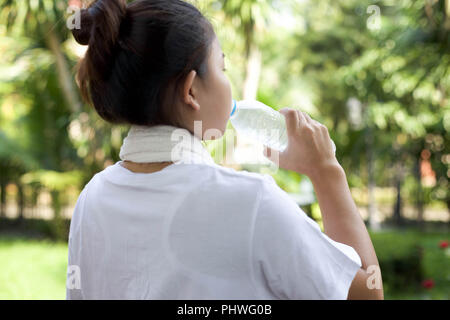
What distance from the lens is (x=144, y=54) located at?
2.55ft

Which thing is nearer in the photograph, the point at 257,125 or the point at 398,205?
the point at 257,125

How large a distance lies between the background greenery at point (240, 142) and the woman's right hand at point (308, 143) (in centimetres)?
450

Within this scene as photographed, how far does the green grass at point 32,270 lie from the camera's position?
4.87m

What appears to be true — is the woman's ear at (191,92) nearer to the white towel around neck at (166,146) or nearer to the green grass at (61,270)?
the white towel around neck at (166,146)

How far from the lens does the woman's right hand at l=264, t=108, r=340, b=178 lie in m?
0.89

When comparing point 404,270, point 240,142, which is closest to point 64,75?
point 240,142

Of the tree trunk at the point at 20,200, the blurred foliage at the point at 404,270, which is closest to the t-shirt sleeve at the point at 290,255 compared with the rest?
the blurred foliage at the point at 404,270

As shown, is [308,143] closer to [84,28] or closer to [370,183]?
[84,28]

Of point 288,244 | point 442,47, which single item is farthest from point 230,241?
point 442,47

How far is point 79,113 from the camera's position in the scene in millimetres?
8367

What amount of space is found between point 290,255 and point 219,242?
0.34 ft

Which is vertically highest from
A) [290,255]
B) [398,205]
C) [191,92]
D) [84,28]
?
[84,28]

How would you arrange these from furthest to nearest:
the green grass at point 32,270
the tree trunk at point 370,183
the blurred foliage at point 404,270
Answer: the tree trunk at point 370,183 → the blurred foliage at point 404,270 → the green grass at point 32,270

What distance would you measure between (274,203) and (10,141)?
991cm
